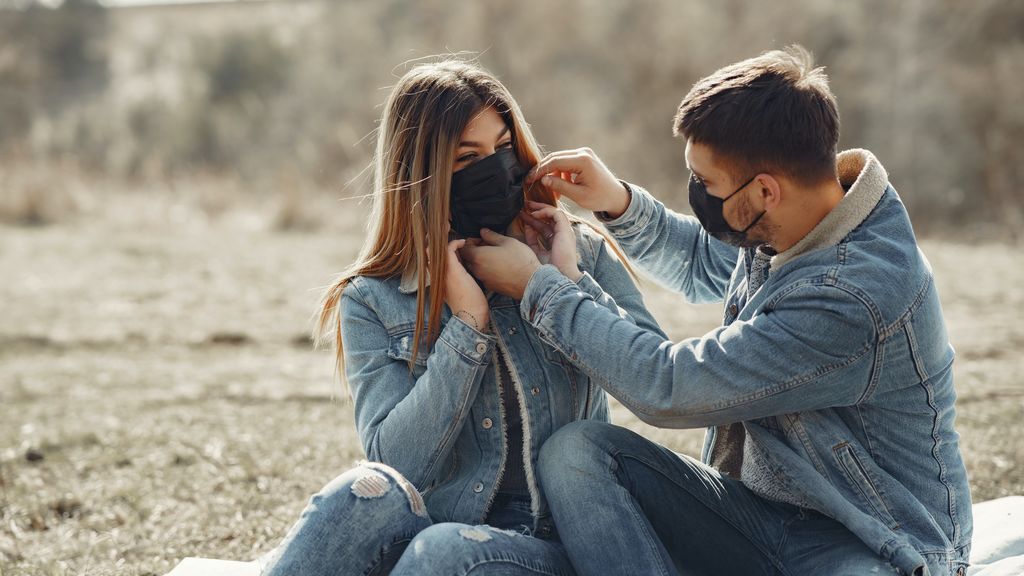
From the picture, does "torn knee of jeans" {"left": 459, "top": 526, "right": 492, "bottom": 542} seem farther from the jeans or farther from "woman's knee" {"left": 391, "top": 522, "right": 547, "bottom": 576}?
the jeans

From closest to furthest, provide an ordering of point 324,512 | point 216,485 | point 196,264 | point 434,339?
point 324,512, point 434,339, point 216,485, point 196,264

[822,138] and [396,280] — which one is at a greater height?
[822,138]

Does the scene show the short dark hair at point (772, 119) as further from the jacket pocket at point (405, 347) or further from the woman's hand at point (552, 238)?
the jacket pocket at point (405, 347)

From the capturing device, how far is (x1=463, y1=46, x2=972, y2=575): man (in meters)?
2.19

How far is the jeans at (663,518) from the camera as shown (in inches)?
88.7

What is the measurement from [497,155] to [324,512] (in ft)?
3.56

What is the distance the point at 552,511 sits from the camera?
92.5 inches

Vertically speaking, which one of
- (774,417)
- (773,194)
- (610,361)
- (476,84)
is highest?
(476,84)

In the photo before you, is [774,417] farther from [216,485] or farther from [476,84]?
[216,485]

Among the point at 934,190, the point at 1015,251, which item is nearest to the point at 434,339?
the point at 1015,251

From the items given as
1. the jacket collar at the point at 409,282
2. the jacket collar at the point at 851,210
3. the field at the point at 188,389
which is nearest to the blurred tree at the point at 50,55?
the field at the point at 188,389

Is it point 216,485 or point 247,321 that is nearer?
point 216,485

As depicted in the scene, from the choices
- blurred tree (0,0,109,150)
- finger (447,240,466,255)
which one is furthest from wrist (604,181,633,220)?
blurred tree (0,0,109,150)

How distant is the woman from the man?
8.6 inches
